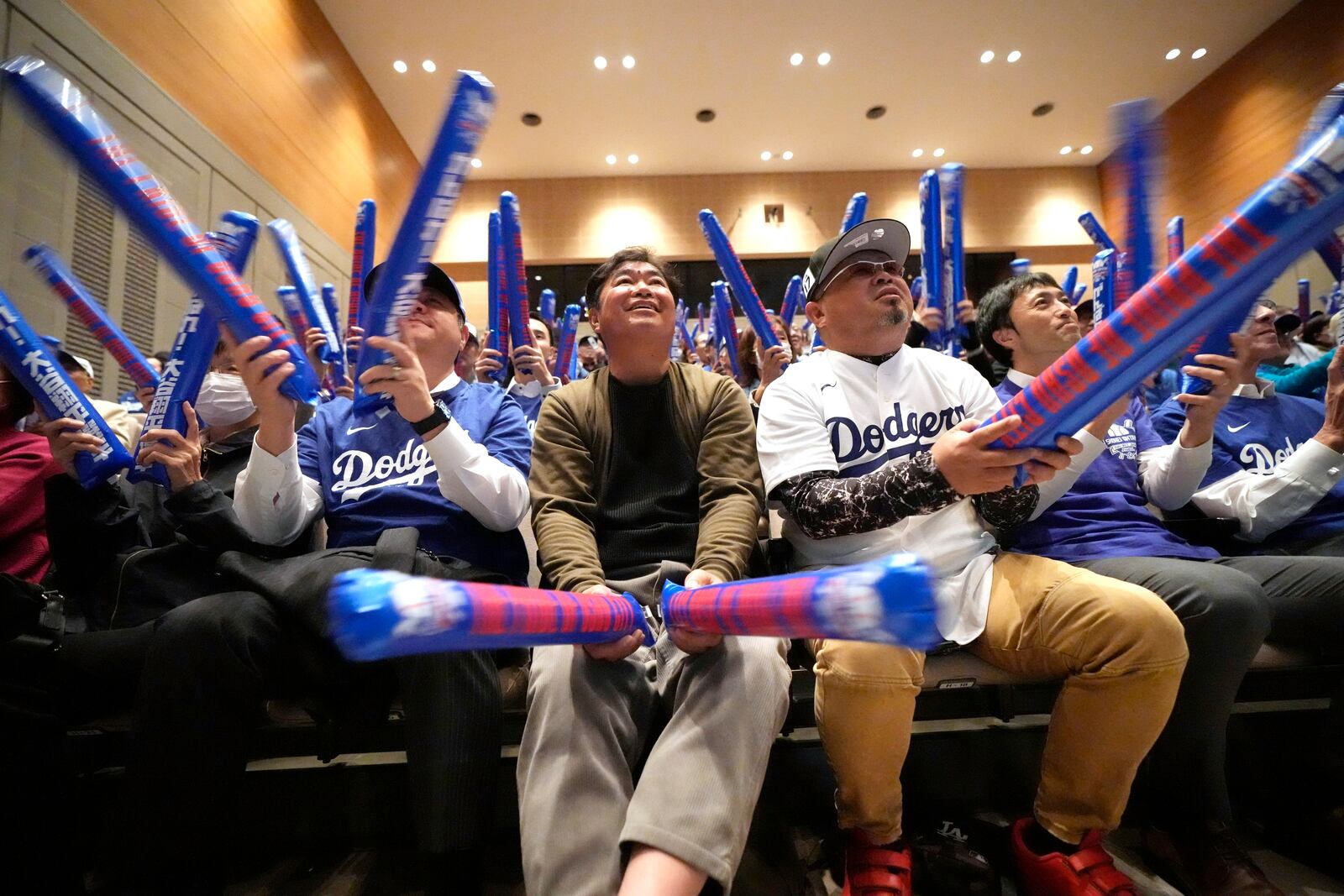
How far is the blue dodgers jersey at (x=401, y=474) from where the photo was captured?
A: 143 cm

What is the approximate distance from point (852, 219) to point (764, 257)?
6340 millimetres

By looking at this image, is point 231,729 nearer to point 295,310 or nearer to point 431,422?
point 431,422

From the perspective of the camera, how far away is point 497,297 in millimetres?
2164

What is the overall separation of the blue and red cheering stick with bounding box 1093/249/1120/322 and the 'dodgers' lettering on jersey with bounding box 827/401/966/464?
1.12 feet

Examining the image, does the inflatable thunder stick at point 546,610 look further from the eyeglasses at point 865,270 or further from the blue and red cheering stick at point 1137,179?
the eyeglasses at point 865,270

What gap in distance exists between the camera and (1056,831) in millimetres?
1130

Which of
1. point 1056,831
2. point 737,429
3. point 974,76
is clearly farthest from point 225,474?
point 974,76

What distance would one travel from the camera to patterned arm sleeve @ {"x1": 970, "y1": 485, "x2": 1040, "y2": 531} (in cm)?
121

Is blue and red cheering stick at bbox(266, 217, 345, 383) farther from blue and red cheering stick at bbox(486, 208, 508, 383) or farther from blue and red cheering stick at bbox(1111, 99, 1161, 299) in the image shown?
blue and red cheering stick at bbox(1111, 99, 1161, 299)

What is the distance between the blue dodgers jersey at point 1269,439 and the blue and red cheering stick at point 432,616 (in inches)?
76.3

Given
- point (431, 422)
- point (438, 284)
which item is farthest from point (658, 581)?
point (438, 284)

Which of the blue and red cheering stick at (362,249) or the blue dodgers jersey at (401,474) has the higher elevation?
the blue and red cheering stick at (362,249)

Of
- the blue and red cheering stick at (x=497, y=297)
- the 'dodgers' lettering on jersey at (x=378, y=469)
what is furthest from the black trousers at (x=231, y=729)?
the blue and red cheering stick at (x=497, y=297)

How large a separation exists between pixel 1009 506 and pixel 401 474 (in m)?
1.28
